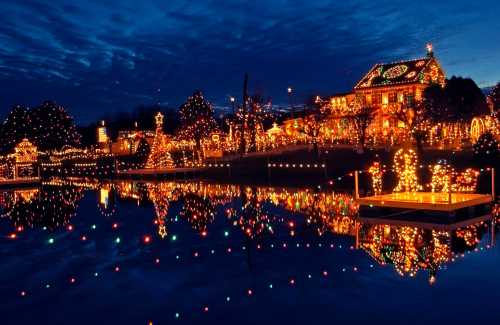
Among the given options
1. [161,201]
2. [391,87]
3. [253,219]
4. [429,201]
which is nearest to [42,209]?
[161,201]

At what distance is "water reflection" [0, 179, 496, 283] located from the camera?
11.4 m

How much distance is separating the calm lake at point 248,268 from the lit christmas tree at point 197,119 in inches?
1610

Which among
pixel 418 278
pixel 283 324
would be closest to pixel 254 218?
pixel 418 278

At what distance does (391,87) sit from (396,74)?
1698 millimetres

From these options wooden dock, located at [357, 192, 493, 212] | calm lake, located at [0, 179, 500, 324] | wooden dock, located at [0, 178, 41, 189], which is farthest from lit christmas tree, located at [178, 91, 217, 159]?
wooden dock, located at [357, 192, 493, 212]

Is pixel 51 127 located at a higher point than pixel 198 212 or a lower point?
higher

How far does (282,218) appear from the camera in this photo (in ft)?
54.2

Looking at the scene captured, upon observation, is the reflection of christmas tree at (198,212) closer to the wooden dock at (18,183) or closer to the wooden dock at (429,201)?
the wooden dock at (429,201)

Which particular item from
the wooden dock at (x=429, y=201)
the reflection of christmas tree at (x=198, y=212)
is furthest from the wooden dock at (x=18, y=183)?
the wooden dock at (x=429, y=201)

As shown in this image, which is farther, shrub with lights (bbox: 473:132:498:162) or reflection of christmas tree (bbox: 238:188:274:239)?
shrub with lights (bbox: 473:132:498:162)

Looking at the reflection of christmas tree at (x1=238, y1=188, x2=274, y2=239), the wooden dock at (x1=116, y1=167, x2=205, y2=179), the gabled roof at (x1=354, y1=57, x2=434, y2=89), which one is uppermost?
the gabled roof at (x1=354, y1=57, x2=434, y2=89)

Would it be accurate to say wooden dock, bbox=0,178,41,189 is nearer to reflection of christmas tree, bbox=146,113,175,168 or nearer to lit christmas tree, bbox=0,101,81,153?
reflection of christmas tree, bbox=146,113,175,168

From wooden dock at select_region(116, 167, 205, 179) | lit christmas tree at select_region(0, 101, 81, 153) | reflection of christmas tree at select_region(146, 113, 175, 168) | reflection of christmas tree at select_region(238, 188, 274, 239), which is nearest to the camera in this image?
reflection of christmas tree at select_region(238, 188, 274, 239)

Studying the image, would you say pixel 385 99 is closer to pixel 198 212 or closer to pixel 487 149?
pixel 487 149
